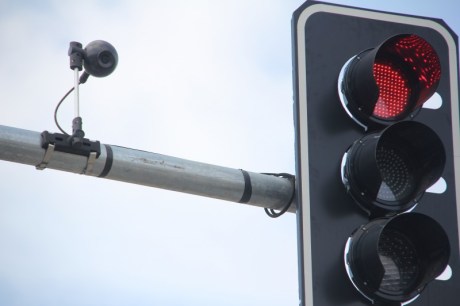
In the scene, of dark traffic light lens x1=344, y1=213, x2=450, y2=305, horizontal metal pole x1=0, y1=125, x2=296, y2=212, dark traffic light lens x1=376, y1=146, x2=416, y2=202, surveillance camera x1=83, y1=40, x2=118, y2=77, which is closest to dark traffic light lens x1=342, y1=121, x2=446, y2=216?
dark traffic light lens x1=376, y1=146, x2=416, y2=202

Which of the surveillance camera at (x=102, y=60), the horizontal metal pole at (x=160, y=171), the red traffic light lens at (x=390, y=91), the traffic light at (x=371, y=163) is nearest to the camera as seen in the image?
the horizontal metal pole at (x=160, y=171)

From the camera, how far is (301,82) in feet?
14.7

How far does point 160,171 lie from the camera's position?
428cm

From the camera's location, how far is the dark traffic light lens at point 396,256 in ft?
13.7

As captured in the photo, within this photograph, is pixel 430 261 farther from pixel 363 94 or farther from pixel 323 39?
pixel 323 39

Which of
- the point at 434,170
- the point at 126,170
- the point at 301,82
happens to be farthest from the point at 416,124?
the point at 126,170

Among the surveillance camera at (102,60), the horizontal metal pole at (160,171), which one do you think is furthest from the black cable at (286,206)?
the surveillance camera at (102,60)

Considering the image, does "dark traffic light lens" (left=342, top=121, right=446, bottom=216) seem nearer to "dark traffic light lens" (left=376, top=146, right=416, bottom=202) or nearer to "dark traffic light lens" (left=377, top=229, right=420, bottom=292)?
"dark traffic light lens" (left=376, top=146, right=416, bottom=202)

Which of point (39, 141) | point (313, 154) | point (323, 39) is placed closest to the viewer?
point (39, 141)

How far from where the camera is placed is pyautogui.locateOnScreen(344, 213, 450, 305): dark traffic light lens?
13.7 feet

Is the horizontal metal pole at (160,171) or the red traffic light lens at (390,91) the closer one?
the horizontal metal pole at (160,171)

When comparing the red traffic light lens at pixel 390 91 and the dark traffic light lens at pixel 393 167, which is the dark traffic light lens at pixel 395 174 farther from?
the red traffic light lens at pixel 390 91

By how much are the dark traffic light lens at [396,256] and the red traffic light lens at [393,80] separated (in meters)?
0.51

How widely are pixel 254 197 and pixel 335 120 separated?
50 centimetres
